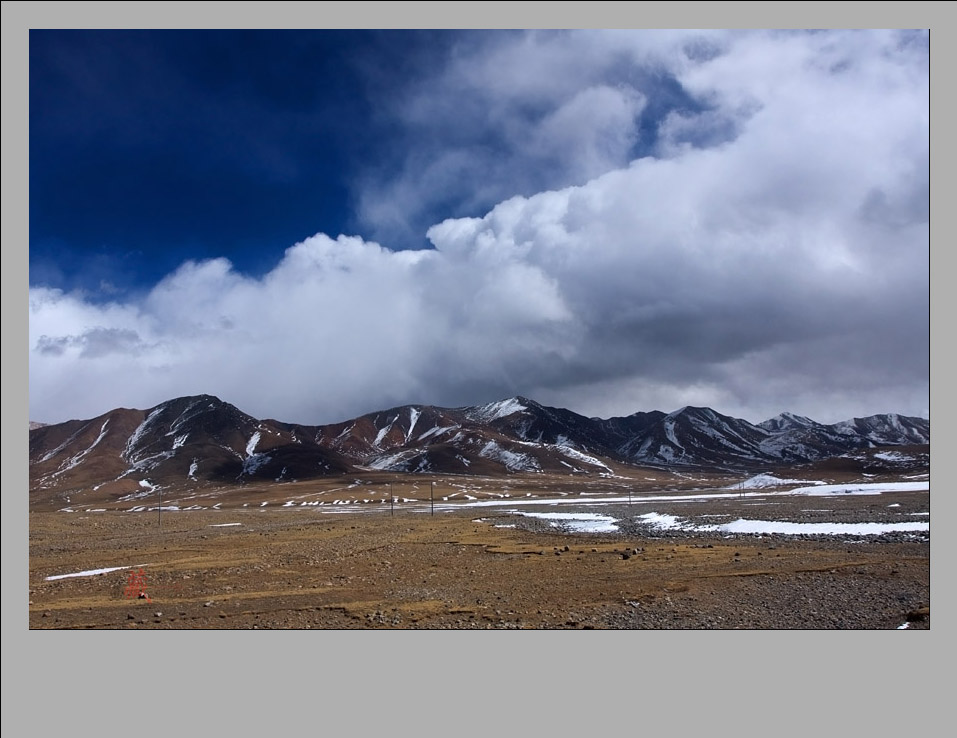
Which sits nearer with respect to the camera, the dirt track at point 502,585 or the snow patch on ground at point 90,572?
the dirt track at point 502,585

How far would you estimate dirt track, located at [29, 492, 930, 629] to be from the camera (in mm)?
19500

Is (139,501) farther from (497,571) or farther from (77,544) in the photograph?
(497,571)

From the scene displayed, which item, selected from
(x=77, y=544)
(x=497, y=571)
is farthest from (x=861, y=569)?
(x=77, y=544)

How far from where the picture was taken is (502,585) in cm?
2458

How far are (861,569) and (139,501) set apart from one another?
572ft

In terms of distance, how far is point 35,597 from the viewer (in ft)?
77.0

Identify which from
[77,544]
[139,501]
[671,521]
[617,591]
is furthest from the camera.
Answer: [139,501]

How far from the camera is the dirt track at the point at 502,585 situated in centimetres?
1950

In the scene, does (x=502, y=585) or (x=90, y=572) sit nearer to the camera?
(x=502, y=585)

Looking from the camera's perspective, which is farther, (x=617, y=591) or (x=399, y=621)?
(x=617, y=591)

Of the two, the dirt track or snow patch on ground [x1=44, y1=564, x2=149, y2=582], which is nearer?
the dirt track

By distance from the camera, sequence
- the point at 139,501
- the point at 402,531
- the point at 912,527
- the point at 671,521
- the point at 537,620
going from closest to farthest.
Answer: the point at 537,620 < the point at 912,527 < the point at 402,531 < the point at 671,521 < the point at 139,501

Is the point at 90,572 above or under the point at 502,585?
above

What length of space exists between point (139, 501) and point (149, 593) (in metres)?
160
